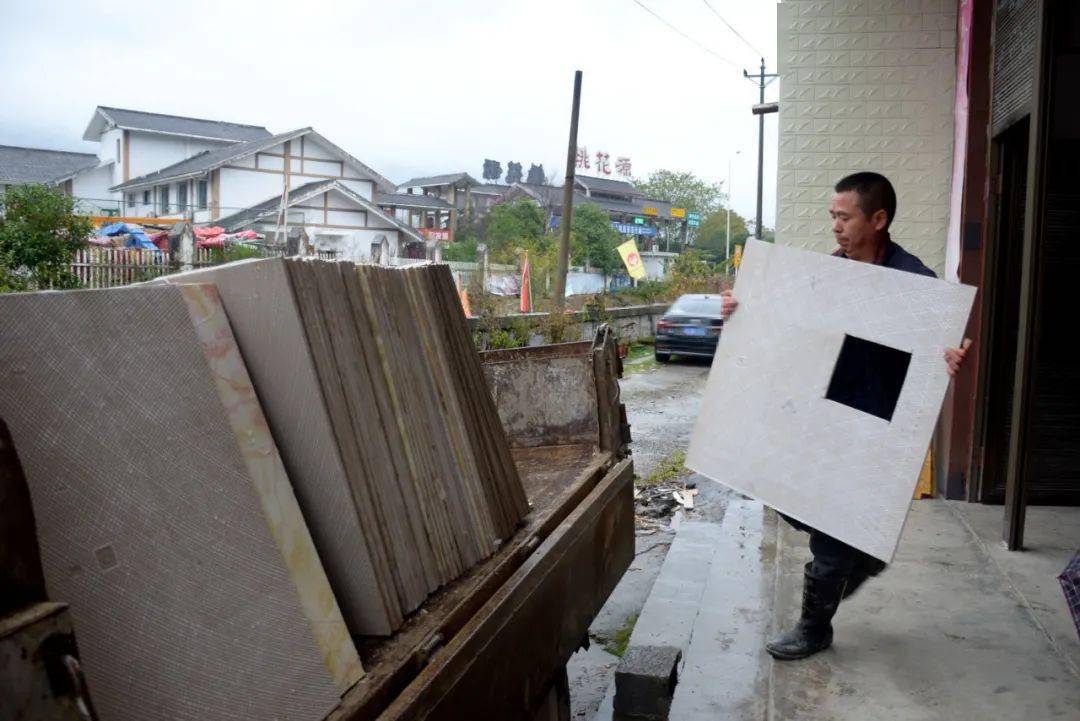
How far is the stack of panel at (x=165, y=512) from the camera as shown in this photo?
1537mm

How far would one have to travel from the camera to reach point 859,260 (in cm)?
358

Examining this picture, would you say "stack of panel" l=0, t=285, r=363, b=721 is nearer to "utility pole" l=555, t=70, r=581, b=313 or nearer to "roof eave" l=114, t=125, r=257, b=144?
"utility pole" l=555, t=70, r=581, b=313

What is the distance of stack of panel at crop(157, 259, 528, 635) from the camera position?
2.05 m

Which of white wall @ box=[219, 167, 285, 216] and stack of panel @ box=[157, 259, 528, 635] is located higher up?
white wall @ box=[219, 167, 285, 216]

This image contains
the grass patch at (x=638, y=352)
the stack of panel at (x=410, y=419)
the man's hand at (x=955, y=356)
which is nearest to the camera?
the stack of panel at (x=410, y=419)

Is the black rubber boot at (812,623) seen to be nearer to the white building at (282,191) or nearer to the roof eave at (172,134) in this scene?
the white building at (282,191)

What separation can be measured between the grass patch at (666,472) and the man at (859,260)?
14.3 feet

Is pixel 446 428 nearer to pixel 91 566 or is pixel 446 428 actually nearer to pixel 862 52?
pixel 91 566

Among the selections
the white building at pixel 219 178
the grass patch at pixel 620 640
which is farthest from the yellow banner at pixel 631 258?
the grass patch at pixel 620 640

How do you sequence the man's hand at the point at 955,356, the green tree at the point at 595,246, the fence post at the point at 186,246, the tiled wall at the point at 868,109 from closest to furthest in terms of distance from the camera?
1. the man's hand at the point at 955,356
2. the tiled wall at the point at 868,109
3. the fence post at the point at 186,246
4. the green tree at the point at 595,246

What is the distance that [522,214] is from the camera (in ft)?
127

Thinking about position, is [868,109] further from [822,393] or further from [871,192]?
[822,393]

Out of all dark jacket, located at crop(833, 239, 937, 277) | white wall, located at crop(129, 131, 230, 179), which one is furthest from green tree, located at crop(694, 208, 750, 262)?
dark jacket, located at crop(833, 239, 937, 277)

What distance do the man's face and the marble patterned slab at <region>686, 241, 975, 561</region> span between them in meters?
0.23
